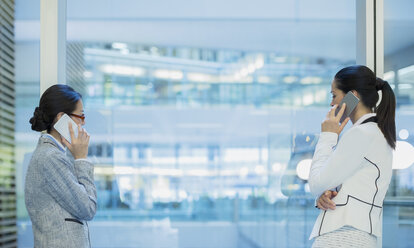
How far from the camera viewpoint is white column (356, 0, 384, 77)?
8.72 ft

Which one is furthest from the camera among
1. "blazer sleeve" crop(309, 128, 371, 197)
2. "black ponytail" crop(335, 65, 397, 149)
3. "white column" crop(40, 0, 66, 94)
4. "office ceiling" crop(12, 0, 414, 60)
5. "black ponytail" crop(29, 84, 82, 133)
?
"office ceiling" crop(12, 0, 414, 60)

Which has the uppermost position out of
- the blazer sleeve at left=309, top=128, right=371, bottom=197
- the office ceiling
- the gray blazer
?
the office ceiling

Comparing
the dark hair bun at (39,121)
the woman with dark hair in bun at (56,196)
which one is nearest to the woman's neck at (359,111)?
the woman with dark hair in bun at (56,196)

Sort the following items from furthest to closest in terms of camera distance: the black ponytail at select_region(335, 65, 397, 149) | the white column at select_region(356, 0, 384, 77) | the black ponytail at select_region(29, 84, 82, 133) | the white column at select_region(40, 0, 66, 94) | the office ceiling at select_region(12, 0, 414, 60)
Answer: the office ceiling at select_region(12, 0, 414, 60) → the white column at select_region(356, 0, 384, 77) → the white column at select_region(40, 0, 66, 94) → the black ponytail at select_region(29, 84, 82, 133) → the black ponytail at select_region(335, 65, 397, 149)

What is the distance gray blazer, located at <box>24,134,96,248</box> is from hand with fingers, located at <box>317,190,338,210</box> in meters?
0.91

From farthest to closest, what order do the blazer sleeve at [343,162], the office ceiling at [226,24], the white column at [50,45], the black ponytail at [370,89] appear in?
the office ceiling at [226,24] < the white column at [50,45] < the black ponytail at [370,89] < the blazer sleeve at [343,162]

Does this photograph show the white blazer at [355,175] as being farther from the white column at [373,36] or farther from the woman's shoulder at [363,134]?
the white column at [373,36]

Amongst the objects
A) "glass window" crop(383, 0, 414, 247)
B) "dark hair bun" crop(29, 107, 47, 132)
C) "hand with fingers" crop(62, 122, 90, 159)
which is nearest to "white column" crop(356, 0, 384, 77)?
"glass window" crop(383, 0, 414, 247)

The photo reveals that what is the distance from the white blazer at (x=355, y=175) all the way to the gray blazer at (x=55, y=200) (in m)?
0.92

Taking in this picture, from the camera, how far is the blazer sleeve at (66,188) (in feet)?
6.59

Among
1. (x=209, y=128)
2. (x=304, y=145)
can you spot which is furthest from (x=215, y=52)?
(x=304, y=145)

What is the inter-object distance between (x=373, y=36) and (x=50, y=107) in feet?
5.43

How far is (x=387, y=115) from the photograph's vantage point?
80.0 inches

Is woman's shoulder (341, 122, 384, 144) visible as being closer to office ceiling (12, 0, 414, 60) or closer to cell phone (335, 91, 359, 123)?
cell phone (335, 91, 359, 123)
